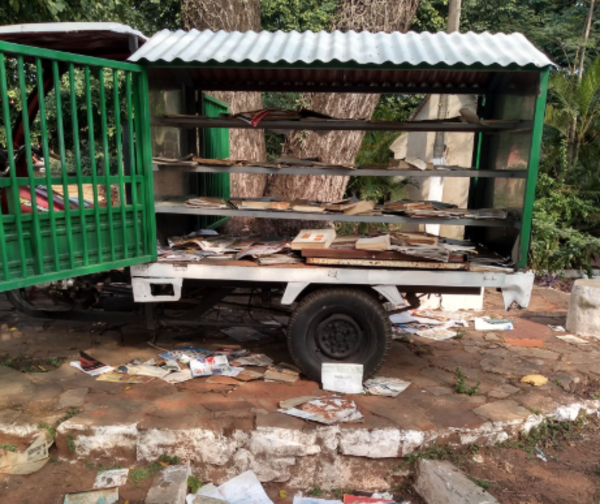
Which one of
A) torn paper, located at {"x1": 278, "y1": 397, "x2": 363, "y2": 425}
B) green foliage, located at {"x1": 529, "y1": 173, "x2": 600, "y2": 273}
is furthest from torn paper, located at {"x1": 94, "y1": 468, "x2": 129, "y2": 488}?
green foliage, located at {"x1": 529, "y1": 173, "x2": 600, "y2": 273}

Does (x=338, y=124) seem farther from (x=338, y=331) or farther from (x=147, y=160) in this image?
(x=338, y=331)

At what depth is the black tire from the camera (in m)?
3.56

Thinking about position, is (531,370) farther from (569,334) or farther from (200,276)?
(200,276)

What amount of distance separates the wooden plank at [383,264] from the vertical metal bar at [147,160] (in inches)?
45.2

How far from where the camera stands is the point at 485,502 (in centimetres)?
255

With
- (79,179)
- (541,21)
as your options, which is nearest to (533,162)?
(79,179)

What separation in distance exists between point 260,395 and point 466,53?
2768 millimetres

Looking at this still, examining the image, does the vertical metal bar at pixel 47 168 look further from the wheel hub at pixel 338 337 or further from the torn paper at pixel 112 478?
the wheel hub at pixel 338 337

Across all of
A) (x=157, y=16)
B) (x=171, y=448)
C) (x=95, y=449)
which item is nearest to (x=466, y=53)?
(x=171, y=448)

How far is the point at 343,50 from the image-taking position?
3.50 meters

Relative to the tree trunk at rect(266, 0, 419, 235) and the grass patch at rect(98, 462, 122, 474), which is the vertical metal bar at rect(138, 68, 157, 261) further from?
the tree trunk at rect(266, 0, 419, 235)

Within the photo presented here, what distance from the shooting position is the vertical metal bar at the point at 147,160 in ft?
11.2

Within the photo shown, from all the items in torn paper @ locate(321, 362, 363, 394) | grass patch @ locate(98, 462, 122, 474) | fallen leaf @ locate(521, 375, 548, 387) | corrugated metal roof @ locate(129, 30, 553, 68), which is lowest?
grass patch @ locate(98, 462, 122, 474)

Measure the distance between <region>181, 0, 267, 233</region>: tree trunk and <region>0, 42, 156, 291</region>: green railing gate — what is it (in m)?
2.90
